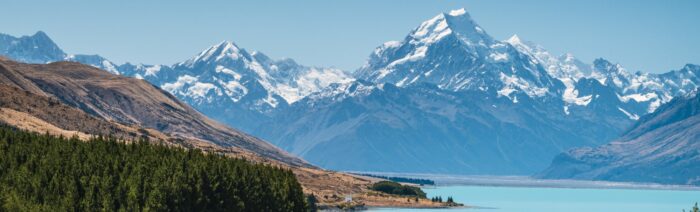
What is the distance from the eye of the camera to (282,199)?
185 m

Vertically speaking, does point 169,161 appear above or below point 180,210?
above

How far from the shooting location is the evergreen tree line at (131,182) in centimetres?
15238

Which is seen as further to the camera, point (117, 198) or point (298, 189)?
point (298, 189)

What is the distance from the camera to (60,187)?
160 m

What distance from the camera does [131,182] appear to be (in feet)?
515

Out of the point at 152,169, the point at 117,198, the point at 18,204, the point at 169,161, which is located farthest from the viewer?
the point at 169,161

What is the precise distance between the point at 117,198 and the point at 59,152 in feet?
127

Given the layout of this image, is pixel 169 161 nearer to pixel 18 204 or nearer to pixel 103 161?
pixel 103 161

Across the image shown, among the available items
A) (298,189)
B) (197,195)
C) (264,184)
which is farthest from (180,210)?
(298,189)

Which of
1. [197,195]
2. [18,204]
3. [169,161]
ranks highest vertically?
[169,161]

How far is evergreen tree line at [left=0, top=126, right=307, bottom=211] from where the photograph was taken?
152 meters

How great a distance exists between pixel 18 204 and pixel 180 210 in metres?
25.2

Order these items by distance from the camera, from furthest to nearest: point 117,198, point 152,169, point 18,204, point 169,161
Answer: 1. point 169,161
2. point 152,169
3. point 117,198
4. point 18,204

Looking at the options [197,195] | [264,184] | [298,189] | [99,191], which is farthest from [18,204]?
[298,189]
